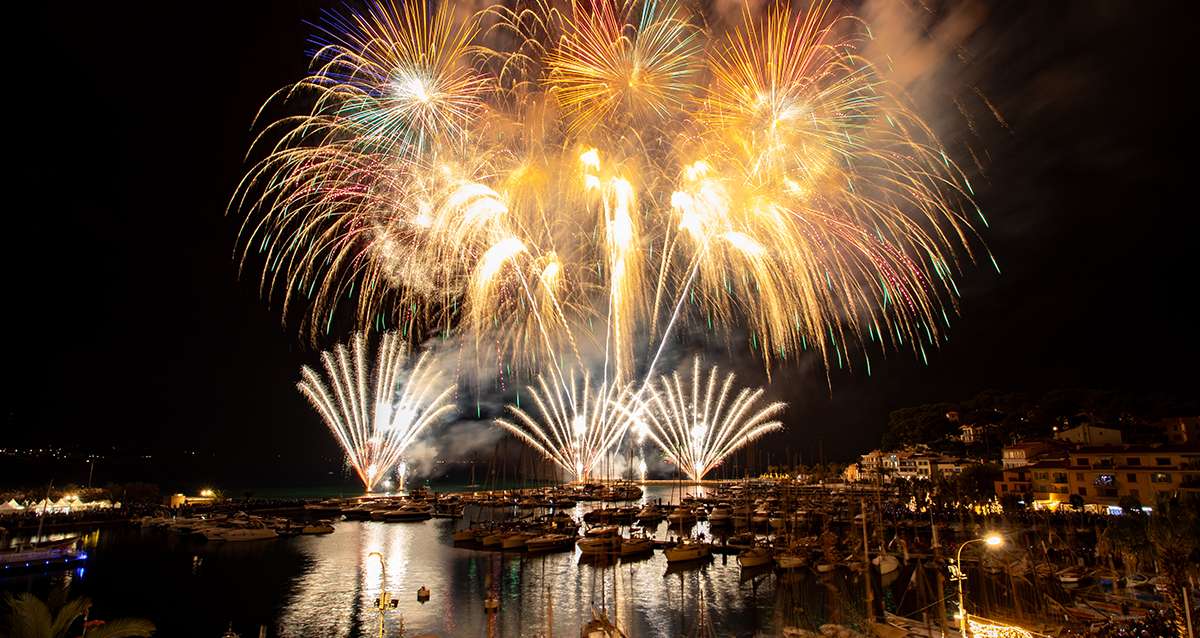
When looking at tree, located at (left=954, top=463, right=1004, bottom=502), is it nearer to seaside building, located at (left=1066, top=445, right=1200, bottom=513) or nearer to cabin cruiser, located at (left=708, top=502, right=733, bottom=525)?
seaside building, located at (left=1066, top=445, right=1200, bottom=513)

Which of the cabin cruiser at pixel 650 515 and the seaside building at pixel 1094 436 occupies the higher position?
the seaside building at pixel 1094 436

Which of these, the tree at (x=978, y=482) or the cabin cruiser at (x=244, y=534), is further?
the tree at (x=978, y=482)

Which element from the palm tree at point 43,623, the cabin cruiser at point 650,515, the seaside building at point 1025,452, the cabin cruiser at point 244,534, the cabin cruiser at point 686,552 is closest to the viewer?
→ the palm tree at point 43,623

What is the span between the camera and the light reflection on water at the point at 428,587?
2222cm

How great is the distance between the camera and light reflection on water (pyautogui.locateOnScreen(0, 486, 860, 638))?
875 inches

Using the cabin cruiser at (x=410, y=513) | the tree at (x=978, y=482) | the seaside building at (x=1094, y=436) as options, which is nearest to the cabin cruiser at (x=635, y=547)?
the tree at (x=978, y=482)

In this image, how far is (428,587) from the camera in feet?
94.7

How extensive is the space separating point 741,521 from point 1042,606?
28.8m

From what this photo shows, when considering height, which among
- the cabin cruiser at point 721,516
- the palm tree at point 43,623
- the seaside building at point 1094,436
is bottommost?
the cabin cruiser at point 721,516

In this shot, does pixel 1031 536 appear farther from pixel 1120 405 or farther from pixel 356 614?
pixel 1120 405

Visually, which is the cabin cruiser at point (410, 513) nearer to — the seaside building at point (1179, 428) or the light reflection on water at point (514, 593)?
the light reflection on water at point (514, 593)

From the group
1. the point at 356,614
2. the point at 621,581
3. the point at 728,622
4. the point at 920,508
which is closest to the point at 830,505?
the point at 920,508

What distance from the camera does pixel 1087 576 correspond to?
1073 inches

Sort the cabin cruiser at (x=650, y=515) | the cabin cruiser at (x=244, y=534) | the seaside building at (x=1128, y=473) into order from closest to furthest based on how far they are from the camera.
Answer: the seaside building at (x=1128, y=473) → the cabin cruiser at (x=244, y=534) → the cabin cruiser at (x=650, y=515)
